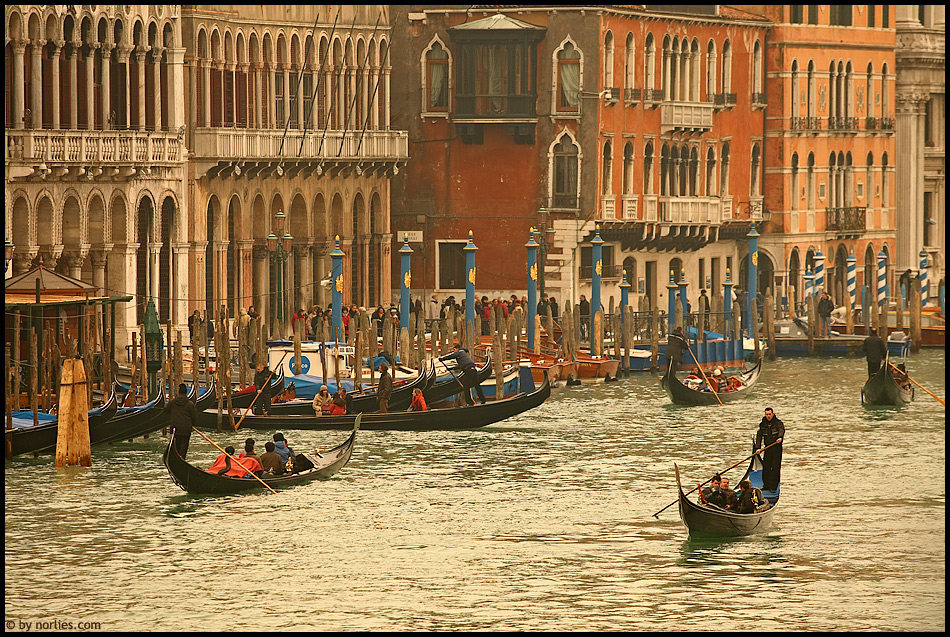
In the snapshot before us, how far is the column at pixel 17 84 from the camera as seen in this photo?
4531 centimetres

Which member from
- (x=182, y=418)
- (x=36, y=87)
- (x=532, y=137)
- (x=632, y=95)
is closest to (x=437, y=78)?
(x=532, y=137)

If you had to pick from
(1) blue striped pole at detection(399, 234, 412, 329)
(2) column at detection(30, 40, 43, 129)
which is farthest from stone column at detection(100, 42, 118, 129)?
(1) blue striped pole at detection(399, 234, 412, 329)

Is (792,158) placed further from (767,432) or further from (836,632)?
(836,632)

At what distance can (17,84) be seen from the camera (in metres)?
45.4

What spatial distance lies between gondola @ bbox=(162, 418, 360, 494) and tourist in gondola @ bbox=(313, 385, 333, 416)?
3765mm

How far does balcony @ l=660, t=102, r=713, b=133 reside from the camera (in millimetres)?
64375

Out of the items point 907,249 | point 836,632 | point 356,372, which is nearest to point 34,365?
point 356,372

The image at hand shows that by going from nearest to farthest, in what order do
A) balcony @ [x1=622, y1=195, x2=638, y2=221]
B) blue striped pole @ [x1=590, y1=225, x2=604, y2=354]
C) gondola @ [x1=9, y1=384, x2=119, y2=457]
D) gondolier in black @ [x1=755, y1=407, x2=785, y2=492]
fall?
gondolier in black @ [x1=755, y1=407, x2=785, y2=492] < gondola @ [x1=9, y1=384, x2=119, y2=457] < blue striped pole @ [x1=590, y1=225, x2=604, y2=354] < balcony @ [x1=622, y1=195, x2=638, y2=221]

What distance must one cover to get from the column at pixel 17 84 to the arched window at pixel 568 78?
1827 centimetres

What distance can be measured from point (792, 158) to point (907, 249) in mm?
7969

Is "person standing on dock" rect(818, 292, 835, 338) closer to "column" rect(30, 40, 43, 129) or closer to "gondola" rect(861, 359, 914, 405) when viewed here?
"gondola" rect(861, 359, 914, 405)

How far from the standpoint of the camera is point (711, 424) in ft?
150

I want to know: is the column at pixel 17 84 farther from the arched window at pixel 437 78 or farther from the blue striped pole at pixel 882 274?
the blue striped pole at pixel 882 274

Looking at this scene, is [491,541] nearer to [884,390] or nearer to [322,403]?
[322,403]
